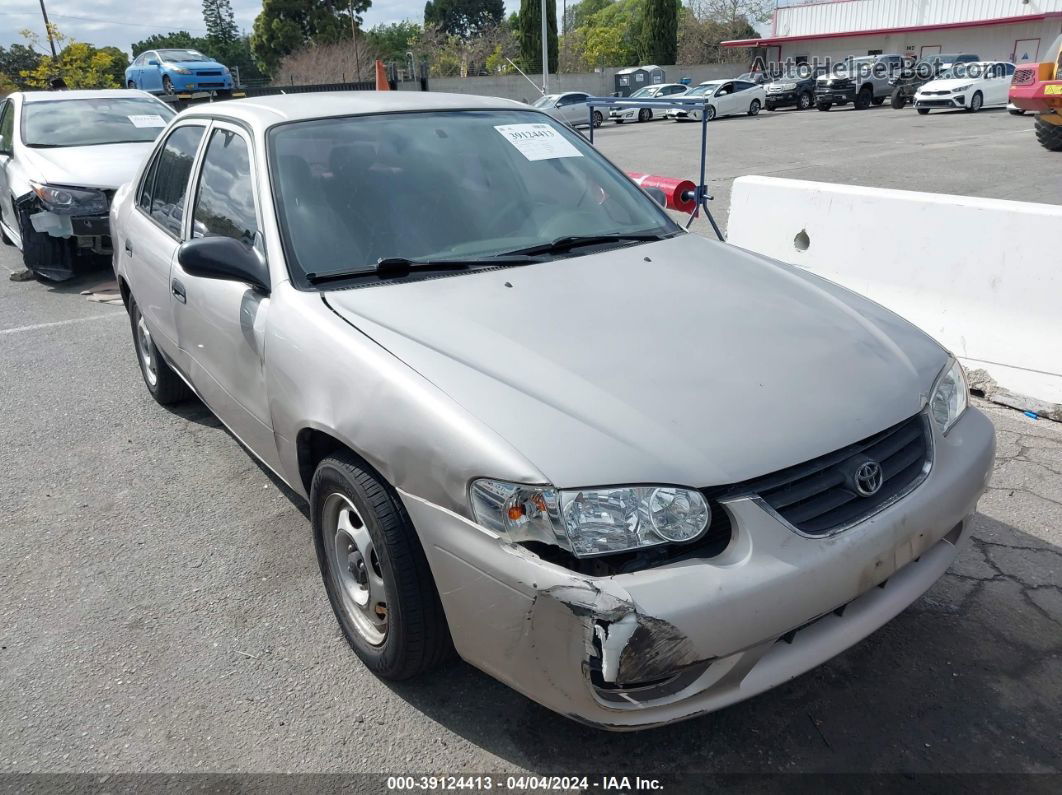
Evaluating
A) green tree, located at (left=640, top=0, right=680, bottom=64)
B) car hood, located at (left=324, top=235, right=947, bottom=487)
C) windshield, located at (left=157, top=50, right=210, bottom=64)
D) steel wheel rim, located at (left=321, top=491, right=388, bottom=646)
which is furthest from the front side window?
green tree, located at (left=640, top=0, right=680, bottom=64)

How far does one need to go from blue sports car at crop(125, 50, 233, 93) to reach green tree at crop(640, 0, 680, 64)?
1277 inches

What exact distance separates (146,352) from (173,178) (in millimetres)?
1269

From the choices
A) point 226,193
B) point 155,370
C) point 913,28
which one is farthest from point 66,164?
point 913,28

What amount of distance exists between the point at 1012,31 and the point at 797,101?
18.0m

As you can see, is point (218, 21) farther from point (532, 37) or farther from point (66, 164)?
point (66, 164)

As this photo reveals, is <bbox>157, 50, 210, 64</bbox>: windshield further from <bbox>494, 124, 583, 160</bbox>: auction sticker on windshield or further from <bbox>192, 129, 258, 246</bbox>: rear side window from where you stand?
<bbox>494, 124, 583, 160</bbox>: auction sticker on windshield

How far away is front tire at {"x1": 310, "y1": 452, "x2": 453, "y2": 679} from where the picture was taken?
231 centimetres

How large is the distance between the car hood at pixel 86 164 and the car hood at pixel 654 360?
645 cm

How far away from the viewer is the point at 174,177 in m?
4.13

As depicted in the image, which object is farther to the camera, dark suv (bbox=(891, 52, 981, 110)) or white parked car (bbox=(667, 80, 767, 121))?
white parked car (bbox=(667, 80, 767, 121))

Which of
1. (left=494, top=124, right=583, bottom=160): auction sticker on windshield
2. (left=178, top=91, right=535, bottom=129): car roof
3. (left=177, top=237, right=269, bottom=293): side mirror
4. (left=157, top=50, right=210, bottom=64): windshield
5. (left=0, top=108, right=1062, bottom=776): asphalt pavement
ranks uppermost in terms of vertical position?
(left=157, top=50, right=210, bottom=64): windshield

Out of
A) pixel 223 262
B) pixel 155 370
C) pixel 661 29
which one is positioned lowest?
pixel 155 370

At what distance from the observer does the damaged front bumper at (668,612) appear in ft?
6.29

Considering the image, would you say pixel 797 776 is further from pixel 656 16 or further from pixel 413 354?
pixel 656 16
